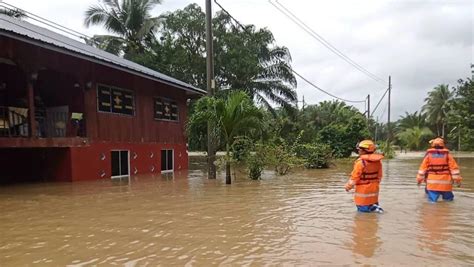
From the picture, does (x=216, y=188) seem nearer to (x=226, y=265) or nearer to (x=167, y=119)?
(x=226, y=265)

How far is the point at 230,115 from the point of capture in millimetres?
14250

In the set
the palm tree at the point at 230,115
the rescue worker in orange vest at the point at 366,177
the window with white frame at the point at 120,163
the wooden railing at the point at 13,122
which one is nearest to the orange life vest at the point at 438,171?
the rescue worker in orange vest at the point at 366,177

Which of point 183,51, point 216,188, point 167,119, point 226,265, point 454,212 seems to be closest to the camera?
point 226,265

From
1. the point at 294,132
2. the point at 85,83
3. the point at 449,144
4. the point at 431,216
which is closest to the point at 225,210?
the point at 431,216

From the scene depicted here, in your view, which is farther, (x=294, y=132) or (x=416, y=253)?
(x=294, y=132)

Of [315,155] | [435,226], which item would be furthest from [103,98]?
[435,226]

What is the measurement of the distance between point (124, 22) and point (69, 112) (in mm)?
18036

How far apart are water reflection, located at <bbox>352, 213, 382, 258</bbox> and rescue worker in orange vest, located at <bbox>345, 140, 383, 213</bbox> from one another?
267 mm

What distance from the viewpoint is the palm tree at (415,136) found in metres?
63.5

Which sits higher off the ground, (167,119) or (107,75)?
(107,75)

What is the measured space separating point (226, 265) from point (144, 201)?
5984 mm

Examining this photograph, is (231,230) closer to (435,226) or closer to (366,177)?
(366,177)

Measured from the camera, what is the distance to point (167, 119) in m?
22.8

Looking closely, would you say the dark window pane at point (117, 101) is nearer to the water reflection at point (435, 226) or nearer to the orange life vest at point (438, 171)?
the orange life vest at point (438, 171)
